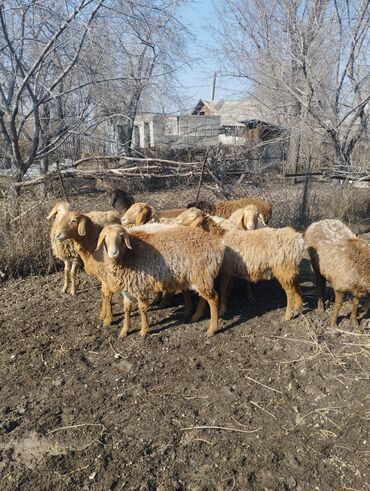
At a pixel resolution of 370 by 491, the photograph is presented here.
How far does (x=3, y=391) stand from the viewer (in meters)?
4.12

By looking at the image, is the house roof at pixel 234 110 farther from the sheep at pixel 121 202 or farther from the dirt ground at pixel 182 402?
the dirt ground at pixel 182 402

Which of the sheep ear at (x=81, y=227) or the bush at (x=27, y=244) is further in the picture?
the bush at (x=27, y=244)

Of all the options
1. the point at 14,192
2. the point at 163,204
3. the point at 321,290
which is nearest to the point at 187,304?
the point at 321,290

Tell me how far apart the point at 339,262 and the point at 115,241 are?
284 cm

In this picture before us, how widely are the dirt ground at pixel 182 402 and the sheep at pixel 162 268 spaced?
0.53 meters

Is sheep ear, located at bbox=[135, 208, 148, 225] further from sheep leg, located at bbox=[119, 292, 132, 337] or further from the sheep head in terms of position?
sheep leg, located at bbox=[119, 292, 132, 337]

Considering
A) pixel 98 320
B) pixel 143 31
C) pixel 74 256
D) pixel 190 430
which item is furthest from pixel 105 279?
pixel 143 31

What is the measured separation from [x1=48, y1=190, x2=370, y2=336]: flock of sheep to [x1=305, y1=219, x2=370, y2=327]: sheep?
1 cm

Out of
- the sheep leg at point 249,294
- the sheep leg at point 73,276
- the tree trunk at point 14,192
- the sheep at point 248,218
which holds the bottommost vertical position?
the sheep leg at point 249,294

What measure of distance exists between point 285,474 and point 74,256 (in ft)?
14.2

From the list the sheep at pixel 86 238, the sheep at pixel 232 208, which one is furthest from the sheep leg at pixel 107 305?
the sheep at pixel 232 208

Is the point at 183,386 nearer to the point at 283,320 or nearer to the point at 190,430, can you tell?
the point at 190,430

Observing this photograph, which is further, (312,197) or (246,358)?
(312,197)

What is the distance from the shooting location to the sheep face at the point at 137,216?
261 inches
